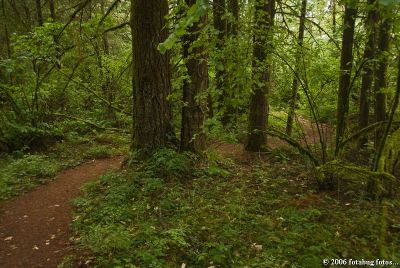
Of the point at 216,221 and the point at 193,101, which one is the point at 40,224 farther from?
the point at 193,101

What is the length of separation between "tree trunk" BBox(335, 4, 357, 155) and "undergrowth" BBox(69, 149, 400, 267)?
1.21m

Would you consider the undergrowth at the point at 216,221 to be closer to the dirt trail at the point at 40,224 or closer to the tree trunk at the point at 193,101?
the dirt trail at the point at 40,224

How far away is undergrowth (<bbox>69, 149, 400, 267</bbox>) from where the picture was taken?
4.48 metres

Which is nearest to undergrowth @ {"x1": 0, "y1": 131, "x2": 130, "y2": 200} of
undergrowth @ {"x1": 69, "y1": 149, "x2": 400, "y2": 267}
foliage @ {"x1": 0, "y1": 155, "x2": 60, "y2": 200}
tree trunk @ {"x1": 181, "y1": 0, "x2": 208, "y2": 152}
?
foliage @ {"x1": 0, "y1": 155, "x2": 60, "y2": 200}

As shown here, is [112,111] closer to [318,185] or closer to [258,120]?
[258,120]

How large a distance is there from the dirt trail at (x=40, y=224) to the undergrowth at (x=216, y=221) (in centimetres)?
32

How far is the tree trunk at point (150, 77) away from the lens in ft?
24.2

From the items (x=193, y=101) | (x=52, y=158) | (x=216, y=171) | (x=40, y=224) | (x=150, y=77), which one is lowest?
(x=40, y=224)

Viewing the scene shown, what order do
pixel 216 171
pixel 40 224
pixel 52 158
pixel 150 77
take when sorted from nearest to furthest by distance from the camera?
pixel 40 224
pixel 216 171
pixel 150 77
pixel 52 158

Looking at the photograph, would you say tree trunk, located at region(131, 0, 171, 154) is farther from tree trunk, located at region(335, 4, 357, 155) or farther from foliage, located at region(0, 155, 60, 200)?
tree trunk, located at region(335, 4, 357, 155)

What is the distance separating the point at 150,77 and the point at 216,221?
11.6 feet

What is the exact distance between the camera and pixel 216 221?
5.39m

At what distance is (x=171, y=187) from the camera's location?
261 inches

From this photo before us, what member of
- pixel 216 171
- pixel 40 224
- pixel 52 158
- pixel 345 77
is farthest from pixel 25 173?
pixel 345 77
